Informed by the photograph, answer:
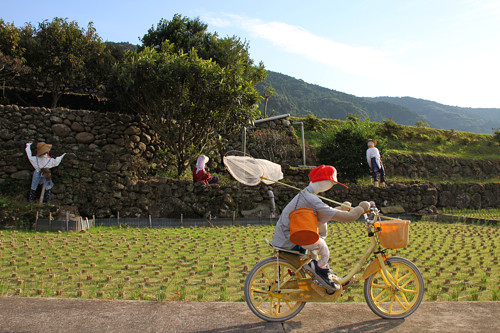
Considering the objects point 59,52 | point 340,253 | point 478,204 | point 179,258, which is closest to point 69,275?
point 179,258

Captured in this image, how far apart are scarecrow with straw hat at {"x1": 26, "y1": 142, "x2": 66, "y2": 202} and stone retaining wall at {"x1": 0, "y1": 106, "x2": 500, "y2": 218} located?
0.30 meters

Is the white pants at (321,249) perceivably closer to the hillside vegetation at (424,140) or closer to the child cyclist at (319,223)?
the child cyclist at (319,223)

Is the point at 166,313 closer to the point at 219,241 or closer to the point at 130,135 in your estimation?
the point at 219,241

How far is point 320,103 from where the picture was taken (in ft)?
222

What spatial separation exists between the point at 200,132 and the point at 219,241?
256 inches

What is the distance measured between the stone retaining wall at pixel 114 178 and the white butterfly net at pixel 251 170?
680cm

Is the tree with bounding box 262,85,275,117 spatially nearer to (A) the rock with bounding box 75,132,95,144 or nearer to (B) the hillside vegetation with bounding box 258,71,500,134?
(A) the rock with bounding box 75,132,95,144

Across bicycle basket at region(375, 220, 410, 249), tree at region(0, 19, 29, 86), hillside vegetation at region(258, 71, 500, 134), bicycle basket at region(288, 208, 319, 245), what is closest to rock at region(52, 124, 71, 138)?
tree at region(0, 19, 29, 86)

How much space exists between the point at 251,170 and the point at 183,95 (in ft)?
30.2

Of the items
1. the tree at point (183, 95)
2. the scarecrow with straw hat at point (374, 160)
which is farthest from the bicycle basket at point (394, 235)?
the scarecrow with straw hat at point (374, 160)

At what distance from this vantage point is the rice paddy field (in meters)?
4.77

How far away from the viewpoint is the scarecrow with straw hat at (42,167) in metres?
11.1

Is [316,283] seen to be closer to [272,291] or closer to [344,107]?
[272,291]

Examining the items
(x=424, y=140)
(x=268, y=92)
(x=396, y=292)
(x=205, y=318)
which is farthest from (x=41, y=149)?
(x=424, y=140)
